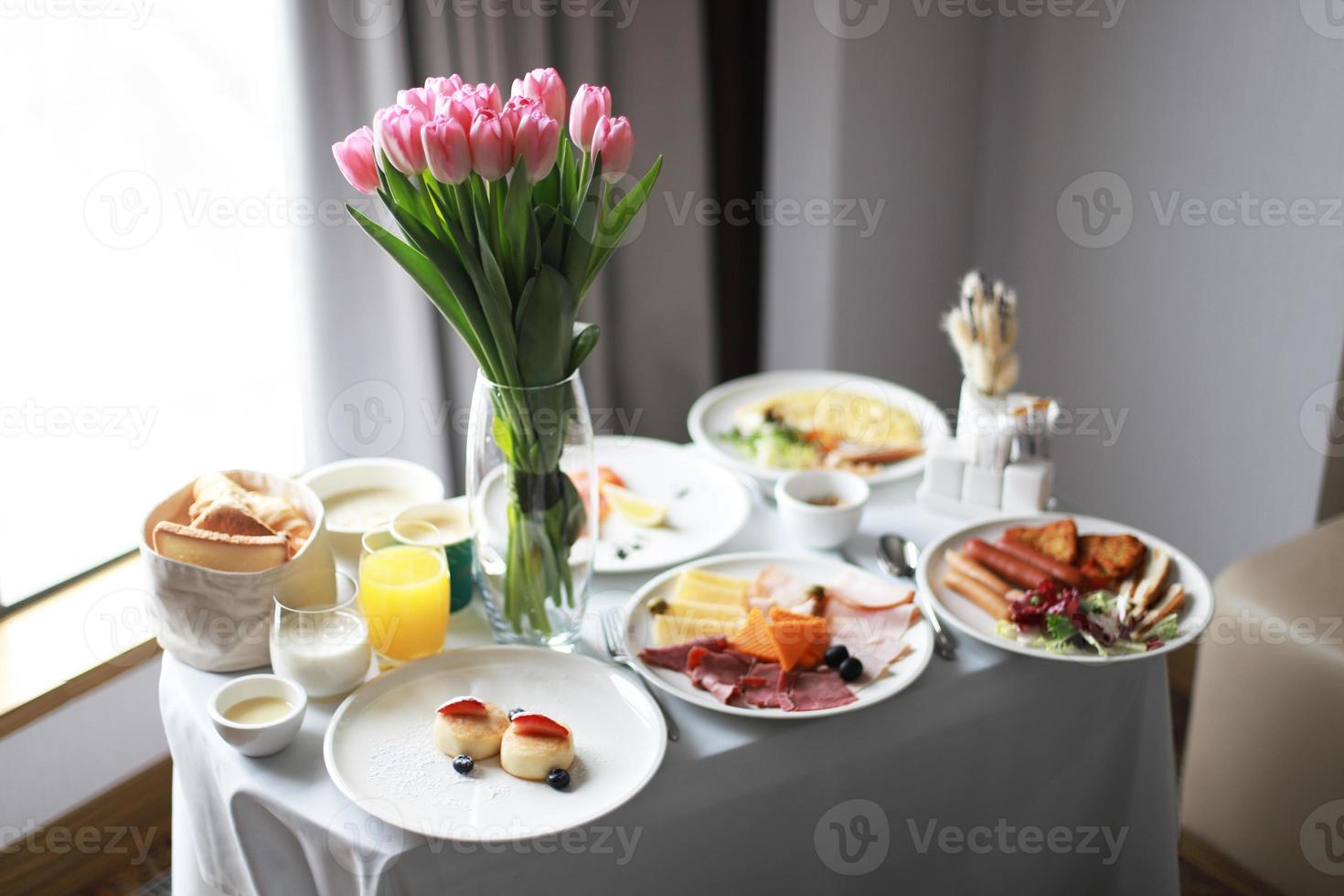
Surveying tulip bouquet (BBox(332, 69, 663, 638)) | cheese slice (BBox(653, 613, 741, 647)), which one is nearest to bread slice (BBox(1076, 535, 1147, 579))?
cheese slice (BBox(653, 613, 741, 647))

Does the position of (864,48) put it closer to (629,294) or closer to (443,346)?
(629,294)

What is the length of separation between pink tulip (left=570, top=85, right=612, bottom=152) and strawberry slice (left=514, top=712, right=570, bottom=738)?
2.04ft

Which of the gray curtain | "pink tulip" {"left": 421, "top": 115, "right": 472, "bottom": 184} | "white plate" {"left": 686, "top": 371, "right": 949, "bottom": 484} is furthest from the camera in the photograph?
the gray curtain

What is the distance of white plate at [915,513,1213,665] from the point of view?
4.63ft

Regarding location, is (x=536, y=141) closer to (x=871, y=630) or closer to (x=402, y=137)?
(x=402, y=137)

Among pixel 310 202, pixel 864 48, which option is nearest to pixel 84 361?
pixel 310 202

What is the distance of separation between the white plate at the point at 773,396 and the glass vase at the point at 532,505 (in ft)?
1.74

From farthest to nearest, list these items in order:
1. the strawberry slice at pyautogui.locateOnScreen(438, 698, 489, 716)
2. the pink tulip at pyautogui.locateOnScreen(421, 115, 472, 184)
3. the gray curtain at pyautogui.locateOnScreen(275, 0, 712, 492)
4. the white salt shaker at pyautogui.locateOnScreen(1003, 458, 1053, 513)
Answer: the gray curtain at pyautogui.locateOnScreen(275, 0, 712, 492)
the white salt shaker at pyautogui.locateOnScreen(1003, 458, 1053, 513)
the strawberry slice at pyautogui.locateOnScreen(438, 698, 489, 716)
the pink tulip at pyautogui.locateOnScreen(421, 115, 472, 184)

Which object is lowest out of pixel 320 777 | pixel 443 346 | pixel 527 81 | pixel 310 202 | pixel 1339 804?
pixel 1339 804

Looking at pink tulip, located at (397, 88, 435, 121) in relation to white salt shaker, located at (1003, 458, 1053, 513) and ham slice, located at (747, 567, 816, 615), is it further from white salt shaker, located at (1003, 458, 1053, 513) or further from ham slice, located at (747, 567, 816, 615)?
white salt shaker, located at (1003, 458, 1053, 513)

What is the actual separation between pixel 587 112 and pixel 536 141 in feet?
0.37

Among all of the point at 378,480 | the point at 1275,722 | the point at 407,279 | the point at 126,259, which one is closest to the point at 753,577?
the point at 378,480

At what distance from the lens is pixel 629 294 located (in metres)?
2.95

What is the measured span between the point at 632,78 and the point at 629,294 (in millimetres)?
527
